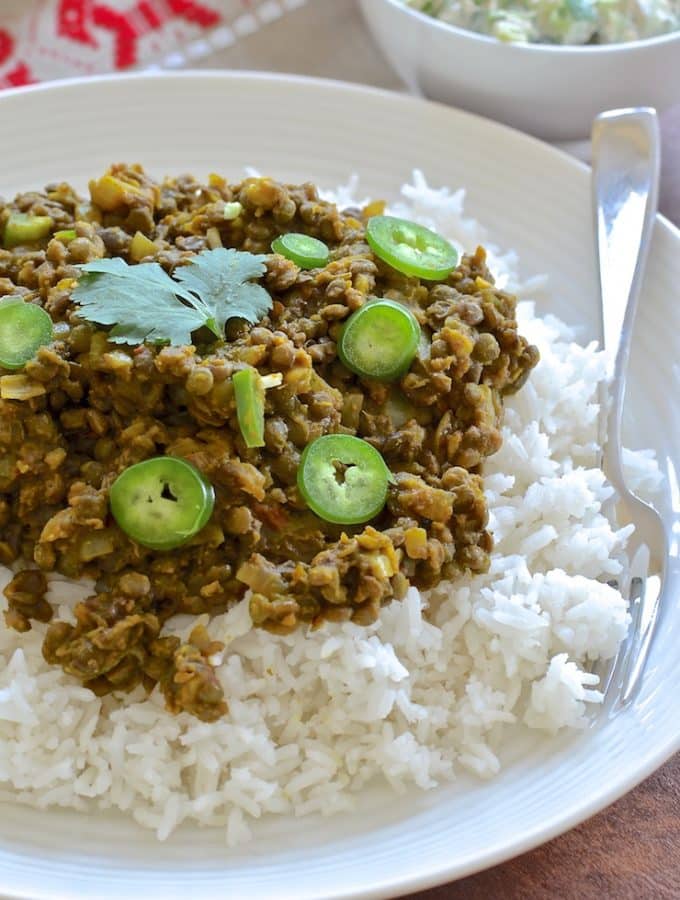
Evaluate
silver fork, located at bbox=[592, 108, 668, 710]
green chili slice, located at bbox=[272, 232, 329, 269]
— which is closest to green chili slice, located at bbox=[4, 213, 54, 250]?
green chili slice, located at bbox=[272, 232, 329, 269]

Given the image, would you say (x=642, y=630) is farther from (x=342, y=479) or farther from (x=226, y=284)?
(x=226, y=284)

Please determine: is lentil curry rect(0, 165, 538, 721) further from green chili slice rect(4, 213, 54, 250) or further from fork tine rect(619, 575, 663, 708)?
fork tine rect(619, 575, 663, 708)

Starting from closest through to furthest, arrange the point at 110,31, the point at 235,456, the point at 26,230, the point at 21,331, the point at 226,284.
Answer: the point at 235,456 < the point at 21,331 < the point at 226,284 < the point at 26,230 < the point at 110,31

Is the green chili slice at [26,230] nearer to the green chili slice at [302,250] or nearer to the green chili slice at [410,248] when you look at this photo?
the green chili slice at [302,250]

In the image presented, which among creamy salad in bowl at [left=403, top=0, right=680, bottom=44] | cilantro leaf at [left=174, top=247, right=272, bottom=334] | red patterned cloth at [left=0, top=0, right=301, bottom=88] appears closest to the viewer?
cilantro leaf at [left=174, top=247, right=272, bottom=334]

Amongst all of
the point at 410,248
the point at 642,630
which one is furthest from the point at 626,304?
the point at 642,630

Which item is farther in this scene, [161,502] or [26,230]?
[26,230]
